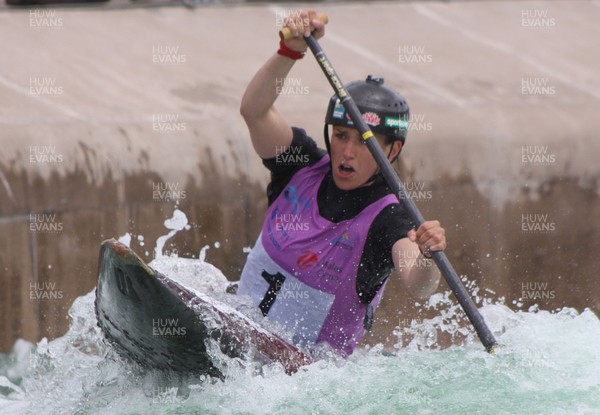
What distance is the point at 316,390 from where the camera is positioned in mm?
4633

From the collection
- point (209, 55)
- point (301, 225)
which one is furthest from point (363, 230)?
point (209, 55)

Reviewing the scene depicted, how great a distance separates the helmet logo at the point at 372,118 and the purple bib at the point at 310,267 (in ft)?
1.03

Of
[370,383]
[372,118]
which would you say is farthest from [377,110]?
[370,383]

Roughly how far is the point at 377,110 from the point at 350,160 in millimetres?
236

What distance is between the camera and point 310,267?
493 cm

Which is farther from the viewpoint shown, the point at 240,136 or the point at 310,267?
the point at 240,136

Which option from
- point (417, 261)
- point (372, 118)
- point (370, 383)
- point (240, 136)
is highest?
point (372, 118)

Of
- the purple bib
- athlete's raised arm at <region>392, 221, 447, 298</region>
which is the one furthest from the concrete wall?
athlete's raised arm at <region>392, 221, 447, 298</region>

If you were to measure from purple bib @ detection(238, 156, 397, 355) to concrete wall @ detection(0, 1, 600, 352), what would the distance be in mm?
1702

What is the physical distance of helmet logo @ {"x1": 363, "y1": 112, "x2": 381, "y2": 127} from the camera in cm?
480

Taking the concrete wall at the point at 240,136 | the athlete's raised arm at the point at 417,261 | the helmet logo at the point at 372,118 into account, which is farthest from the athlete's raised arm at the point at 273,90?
the concrete wall at the point at 240,136

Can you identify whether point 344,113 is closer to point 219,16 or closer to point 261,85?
point 261,85

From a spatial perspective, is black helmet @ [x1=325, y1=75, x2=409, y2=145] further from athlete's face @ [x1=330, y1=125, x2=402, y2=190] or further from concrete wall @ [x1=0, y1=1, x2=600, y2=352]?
concrete wall @ [x1=0, y1=1, x2=600, y2=352]

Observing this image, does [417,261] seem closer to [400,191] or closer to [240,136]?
[400,191]
